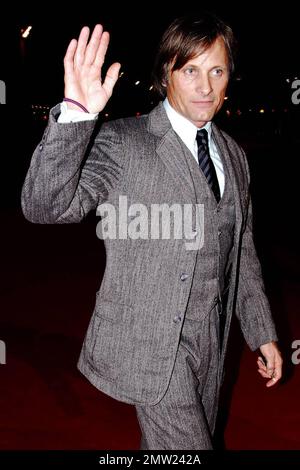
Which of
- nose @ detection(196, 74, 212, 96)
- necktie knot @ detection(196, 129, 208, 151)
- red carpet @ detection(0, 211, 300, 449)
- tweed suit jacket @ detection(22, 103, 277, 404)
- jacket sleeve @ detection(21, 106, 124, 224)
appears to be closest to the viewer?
jacket sleeve @ detection(21, 106, 124, 224)

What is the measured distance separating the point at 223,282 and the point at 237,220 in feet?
0.80

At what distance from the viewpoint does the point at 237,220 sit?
215cm

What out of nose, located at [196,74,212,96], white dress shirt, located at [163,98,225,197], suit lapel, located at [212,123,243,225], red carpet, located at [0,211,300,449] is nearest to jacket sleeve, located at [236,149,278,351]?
suit lapel, located at [212,123,243,225]

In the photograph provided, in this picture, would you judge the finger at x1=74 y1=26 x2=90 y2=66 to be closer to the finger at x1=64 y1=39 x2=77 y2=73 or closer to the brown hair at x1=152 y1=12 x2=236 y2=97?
the finger at x1=64 y1=39 x2=77 y2=73

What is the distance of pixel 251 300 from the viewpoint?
2416mm

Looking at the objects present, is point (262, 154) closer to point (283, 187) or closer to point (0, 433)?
point (283, 187)

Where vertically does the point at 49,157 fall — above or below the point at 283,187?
below

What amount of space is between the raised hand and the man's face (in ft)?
1.73

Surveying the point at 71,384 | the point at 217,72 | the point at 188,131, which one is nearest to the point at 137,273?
the point at 188,131

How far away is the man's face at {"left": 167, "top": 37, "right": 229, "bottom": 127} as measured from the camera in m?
2.06

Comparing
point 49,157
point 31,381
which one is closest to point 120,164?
point 49,157

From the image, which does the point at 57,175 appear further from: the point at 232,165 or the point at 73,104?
the point at 232,165

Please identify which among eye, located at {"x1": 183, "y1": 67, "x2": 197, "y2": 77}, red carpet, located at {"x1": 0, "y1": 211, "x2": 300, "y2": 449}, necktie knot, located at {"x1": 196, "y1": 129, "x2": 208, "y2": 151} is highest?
eye, located at {"x1": 183, "y1": 67, "x2": 197, "y2": 77}

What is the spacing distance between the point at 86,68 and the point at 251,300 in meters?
1.27
